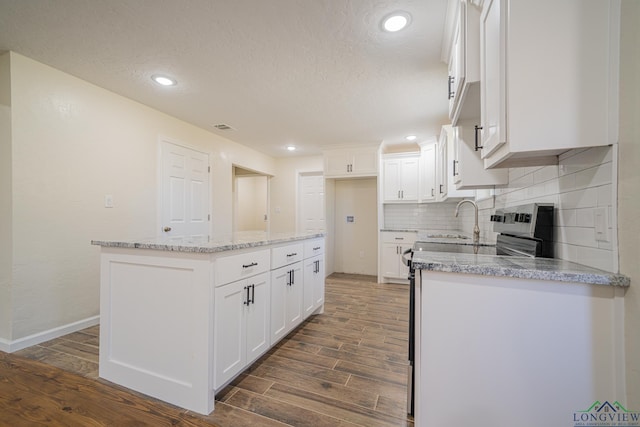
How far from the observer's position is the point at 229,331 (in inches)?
59.1

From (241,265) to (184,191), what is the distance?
2.35 m

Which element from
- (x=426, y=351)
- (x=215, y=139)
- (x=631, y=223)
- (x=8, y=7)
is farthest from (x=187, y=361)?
(x=215, y=139)

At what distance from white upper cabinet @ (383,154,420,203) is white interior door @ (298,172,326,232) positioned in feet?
4.35

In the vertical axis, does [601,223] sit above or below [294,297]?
above

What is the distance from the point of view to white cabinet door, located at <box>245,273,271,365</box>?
1.68 metres

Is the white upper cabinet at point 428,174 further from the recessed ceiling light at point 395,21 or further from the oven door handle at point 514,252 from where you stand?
the recessed ceiling light at point 395,21

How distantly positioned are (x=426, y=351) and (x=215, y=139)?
3.92 metres

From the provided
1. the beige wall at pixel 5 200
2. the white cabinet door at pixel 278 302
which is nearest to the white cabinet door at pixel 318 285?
the white cabinet door at pixel 278 302

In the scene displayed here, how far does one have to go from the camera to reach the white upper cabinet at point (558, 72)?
0.87 m

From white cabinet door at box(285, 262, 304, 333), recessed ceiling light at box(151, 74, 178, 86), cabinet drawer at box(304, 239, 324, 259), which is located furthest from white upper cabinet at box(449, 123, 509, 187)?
recessed ceiling light at box(151, 74, 178, 86)

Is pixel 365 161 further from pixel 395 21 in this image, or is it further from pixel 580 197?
pixel 580 197

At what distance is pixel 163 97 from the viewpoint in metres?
2.74

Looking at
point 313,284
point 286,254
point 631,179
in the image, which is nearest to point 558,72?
point 631,179

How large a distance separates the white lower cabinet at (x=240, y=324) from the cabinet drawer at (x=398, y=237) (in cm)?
280
